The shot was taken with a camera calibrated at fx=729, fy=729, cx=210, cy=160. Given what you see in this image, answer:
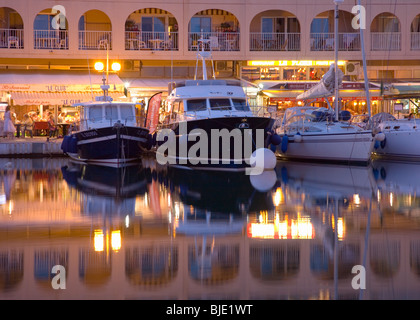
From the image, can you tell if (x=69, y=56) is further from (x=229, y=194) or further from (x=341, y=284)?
(x=341, y=284)

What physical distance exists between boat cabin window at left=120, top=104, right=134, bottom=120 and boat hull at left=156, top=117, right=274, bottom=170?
4.07 meters

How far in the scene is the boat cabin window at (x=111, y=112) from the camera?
90.5 ft

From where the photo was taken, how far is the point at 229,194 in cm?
1638

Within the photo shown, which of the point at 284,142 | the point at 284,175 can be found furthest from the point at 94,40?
the point at 284,175

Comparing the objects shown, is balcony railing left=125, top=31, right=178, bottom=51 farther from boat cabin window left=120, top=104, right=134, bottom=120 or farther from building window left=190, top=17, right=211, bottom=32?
boat cabin window left=120, top=104, right=134, bottom=120

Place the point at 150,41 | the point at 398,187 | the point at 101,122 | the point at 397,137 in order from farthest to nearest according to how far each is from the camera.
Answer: the point at 150,41 < the point at 101,122 < the point at 397,137 < the point at 398,187

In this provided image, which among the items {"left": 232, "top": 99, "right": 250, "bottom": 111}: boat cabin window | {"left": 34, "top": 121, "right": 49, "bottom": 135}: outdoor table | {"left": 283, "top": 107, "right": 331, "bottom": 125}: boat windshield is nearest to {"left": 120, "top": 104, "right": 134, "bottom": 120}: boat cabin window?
{"left": 232, "top": 99, "right": 250, "bottom": 111}: boat cabin window

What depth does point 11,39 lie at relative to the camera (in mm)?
36094

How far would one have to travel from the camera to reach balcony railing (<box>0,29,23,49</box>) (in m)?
36.0

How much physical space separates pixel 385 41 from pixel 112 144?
18141 millimetres

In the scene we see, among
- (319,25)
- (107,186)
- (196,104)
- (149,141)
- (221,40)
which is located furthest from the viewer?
(319,25)

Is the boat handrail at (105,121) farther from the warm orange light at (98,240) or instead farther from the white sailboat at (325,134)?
the warm orange light at (98,240)

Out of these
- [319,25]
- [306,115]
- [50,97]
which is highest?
[319,25]

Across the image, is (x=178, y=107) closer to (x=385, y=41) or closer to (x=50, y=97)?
(x=50, y=97)
